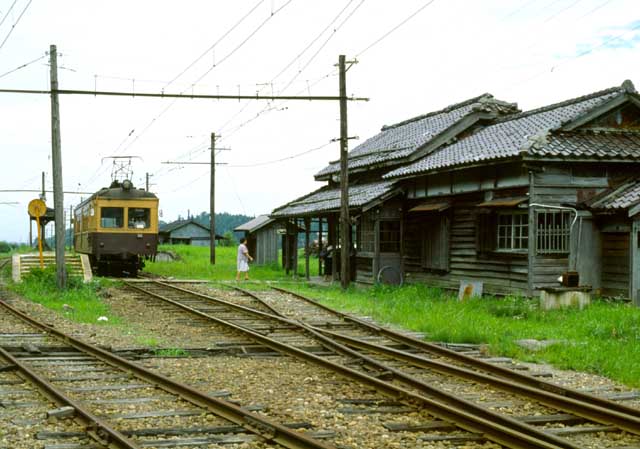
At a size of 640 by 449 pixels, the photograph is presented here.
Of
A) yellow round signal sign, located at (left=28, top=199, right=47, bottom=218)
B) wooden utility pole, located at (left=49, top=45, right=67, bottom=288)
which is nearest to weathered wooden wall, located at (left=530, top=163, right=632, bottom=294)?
wooden utility pole, located at (left=49, top=45, right=67, bottom=288)

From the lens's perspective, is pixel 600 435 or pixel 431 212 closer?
pixel 600 435

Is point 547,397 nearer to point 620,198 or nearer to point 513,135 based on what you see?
point 620,198

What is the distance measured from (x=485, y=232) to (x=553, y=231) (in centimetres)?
191

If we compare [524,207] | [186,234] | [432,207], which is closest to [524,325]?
[524,207]

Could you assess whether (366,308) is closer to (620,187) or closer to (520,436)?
(620,187)

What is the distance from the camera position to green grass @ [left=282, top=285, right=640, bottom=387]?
9.64 m

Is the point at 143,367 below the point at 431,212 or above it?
below

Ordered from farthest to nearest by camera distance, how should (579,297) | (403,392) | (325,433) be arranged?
(579,297) → (403,392) → (325,433)

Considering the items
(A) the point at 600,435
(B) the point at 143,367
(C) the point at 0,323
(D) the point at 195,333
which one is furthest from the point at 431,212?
(A) the point at 600,435

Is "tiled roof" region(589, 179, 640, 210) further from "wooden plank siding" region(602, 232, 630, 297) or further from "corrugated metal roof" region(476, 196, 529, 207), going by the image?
"corrugated metal roof" region(476, 196, 529, 207)

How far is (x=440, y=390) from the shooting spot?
711cm

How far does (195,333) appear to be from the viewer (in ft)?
39.6

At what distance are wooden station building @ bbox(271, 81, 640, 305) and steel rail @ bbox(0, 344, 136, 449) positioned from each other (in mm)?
10933

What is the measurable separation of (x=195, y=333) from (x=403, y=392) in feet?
18.5
